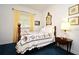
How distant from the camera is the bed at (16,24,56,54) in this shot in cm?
170

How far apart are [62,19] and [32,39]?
760 millimetres

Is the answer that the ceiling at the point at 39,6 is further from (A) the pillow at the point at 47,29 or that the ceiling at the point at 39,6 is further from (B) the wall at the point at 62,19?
(A) the pillow at the point at 47,29

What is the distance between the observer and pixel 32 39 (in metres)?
1.96

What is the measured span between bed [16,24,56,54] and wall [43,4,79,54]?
0.14 m

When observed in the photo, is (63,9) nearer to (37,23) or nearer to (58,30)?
(58,30)

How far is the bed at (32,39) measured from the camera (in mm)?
1705

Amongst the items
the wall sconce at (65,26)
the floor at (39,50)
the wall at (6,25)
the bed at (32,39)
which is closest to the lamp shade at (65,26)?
the wall sconce at (65,26)

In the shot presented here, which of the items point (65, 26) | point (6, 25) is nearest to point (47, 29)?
point (65, 26)

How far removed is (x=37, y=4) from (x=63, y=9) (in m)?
0.53

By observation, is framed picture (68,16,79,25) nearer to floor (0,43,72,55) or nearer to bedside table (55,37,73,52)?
bedside table (55,37,73,52)

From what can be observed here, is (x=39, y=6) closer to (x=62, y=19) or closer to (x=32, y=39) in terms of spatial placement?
(x=62, y=19)

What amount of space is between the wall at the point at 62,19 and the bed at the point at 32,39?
0.14 meters

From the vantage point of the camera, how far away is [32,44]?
1.98m
